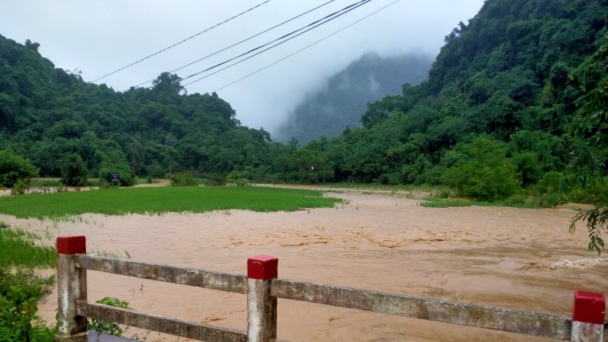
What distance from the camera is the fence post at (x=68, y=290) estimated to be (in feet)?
13.3

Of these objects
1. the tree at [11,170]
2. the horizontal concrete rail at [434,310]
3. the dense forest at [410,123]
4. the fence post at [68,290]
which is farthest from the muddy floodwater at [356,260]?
the tree at [11,170]

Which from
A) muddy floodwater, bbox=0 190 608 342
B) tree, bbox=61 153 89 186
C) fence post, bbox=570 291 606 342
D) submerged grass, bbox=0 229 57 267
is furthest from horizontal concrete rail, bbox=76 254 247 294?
tree, bbox=61 153 89 186

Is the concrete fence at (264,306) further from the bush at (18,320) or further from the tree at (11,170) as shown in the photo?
the tree at (11,170)

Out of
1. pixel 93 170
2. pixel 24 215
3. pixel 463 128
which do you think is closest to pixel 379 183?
pixel 463 128

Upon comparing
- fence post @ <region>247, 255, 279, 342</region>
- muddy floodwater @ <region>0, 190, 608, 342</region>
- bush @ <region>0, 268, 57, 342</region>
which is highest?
fence post @ <region>247, 255, 279, 342</region>

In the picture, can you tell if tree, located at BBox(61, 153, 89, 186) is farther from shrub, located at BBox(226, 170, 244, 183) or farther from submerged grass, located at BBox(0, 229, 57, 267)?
submerged grass, located at BBox(0, 229, 57, 267)

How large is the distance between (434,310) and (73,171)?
157 ft

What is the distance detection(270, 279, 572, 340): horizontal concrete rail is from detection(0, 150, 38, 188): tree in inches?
1719

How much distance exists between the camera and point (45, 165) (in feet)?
185

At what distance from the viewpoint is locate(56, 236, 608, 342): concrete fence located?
98.5 inches

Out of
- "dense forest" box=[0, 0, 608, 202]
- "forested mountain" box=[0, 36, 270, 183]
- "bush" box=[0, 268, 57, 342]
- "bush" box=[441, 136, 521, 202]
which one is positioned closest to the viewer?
"bush" box=[0, 268, 57, 342]

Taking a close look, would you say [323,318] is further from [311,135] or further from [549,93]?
[311,135]

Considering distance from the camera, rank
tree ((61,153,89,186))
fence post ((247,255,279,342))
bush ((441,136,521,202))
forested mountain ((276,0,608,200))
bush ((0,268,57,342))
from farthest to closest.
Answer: tree ((61,153,89,186)) → forested mountain ((276,0,608,200)) → bush ((441,136,521,202)) → bush ((0,268,57,342)) → fence post ((247,255,279,342))

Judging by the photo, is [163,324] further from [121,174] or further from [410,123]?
[410,123]
